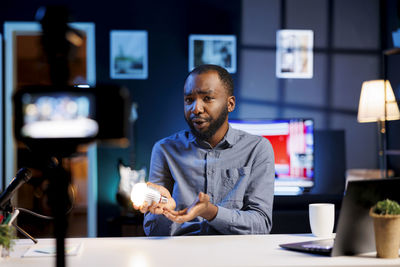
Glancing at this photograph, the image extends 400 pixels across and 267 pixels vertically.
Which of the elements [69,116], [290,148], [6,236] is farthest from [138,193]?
[290,148]

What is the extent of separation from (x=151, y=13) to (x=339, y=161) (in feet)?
8.64

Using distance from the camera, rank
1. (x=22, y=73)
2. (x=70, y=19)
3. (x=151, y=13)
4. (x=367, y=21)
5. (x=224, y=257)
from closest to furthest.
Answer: (x=70, y=19) → (x=224, y=257) → (x=151, y=13) → (x=367, y=21) → (x=22, y=73)

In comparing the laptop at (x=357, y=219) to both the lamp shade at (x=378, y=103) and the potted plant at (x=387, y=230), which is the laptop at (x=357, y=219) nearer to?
the potted plant at (x=387, y=230)

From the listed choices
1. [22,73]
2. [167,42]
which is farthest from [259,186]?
[22,73]

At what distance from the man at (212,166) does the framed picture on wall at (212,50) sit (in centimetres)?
314

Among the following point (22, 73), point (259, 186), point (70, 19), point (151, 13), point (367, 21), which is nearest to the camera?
point (70, 19)

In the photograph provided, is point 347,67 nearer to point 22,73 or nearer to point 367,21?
point 367,21

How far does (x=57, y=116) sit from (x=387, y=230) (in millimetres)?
992

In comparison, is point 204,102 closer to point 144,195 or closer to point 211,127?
point 211,127

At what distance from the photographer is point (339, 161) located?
5.14m

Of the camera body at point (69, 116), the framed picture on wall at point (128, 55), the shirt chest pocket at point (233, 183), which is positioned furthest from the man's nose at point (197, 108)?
the framed picture on wall at point (128, 55)

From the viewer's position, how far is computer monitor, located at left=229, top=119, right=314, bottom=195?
4.54 m

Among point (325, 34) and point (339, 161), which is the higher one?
point (325, 34)

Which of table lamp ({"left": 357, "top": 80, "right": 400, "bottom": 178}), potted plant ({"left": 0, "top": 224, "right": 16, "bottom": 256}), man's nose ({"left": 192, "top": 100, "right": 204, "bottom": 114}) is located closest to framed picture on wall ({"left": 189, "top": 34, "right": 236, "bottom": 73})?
table lamp ({"left": 357, "top": 80, "right": 400, "bottom": 178})
